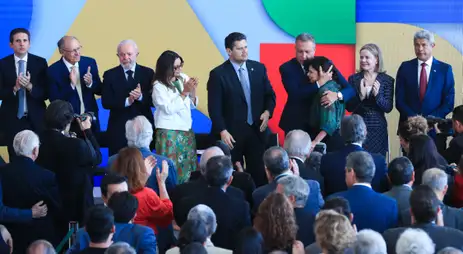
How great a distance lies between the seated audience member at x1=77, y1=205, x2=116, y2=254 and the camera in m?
4.97

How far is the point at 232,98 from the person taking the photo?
28.1ft

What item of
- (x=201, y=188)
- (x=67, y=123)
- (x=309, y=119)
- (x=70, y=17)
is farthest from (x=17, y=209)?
(x=70, y=17)

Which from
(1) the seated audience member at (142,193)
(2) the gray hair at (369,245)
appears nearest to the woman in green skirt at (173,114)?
(1) the seated audience member at (142,193)

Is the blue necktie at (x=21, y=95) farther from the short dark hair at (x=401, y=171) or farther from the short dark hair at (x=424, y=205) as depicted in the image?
the short dark hair at (x=424, y=205)

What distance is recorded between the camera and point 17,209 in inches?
257

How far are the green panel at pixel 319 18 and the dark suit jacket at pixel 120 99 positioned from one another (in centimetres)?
192

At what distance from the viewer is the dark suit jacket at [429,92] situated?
8.88 m

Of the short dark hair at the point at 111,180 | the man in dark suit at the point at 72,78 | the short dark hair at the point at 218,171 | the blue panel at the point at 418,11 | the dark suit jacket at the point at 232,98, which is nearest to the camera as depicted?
the short dark hair at the point at 111,180

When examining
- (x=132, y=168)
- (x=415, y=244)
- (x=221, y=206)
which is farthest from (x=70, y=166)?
(x=415, y=244)

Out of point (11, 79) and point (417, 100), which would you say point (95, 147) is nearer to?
point (11, 79)

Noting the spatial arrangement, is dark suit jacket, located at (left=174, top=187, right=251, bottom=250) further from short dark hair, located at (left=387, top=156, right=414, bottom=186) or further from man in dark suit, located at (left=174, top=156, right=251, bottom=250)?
short dark hair, located at (left=387, top=156, right=414, bottom=186)

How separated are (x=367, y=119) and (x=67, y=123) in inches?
119

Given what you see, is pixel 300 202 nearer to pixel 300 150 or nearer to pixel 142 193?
pixel 142 193

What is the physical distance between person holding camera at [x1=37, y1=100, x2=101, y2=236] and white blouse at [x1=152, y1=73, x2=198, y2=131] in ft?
3.82
